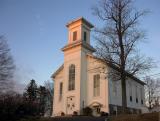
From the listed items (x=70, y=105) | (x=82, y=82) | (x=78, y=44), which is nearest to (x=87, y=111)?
(x=70, y=105)

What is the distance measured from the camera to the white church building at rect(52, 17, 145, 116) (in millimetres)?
34500

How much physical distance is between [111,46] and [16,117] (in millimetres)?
12854

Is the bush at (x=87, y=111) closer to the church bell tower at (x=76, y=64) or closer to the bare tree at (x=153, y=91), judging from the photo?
the church bell tower at (x=76, y=64)

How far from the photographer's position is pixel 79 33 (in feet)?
127

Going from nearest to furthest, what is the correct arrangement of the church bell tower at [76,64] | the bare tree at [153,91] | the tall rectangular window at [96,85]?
the tall rectangular window at [96,85] → the church bell tower at [76,64] → the bare tree at [153,91]

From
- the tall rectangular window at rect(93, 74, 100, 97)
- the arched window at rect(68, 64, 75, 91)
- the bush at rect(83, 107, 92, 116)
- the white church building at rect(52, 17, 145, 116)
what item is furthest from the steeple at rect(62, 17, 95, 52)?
the bush at rect(83, 107, 92, 116)

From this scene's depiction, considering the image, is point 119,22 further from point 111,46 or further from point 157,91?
point 157,91

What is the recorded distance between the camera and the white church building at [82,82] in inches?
1358

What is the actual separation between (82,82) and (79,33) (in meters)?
8.24

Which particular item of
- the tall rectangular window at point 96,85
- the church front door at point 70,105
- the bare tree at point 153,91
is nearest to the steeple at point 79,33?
the tall rectangular window at point 96,85

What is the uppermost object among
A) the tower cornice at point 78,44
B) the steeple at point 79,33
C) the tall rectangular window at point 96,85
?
the steeple at point 79,33

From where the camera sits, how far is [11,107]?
21703 mm

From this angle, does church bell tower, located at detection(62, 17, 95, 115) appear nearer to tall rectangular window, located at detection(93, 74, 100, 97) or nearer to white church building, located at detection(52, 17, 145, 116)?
white church building, located at detection(52, 17, 145, 116)

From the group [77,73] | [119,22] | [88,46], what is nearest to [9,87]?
[77,73]
